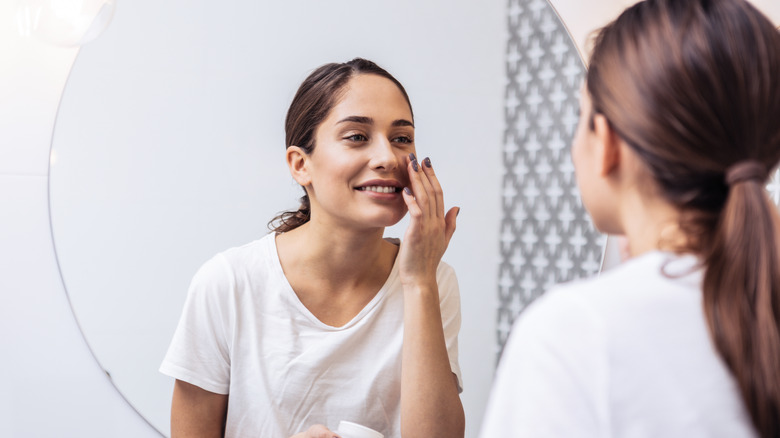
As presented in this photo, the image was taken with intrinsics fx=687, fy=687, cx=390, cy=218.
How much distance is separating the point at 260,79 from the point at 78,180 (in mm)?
276

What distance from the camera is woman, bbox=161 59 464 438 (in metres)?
0.84

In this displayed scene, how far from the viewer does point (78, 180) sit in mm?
908

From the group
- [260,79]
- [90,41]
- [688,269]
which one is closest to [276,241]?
[260,79]

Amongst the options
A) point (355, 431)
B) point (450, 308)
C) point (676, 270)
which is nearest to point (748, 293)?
point (676, 270)

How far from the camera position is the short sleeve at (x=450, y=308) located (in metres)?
0.93

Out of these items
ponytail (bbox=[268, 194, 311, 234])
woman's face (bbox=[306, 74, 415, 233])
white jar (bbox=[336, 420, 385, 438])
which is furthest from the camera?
ponytail (bbox=[268, 194, 311, 234])

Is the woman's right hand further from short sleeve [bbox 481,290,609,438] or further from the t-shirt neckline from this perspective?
short sleeve [bbox 481,290,609,438]

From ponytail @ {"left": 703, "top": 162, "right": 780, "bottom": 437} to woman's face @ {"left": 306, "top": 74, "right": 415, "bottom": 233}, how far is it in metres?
0.48

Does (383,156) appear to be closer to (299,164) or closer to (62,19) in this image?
(299,164)

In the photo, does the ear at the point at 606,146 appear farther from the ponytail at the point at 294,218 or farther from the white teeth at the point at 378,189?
the ponytail at the point at 294,218

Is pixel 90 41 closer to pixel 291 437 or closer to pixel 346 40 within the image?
pixel 346 40

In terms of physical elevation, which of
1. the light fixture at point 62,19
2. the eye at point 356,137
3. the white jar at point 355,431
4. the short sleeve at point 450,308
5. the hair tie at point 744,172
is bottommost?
the white jar at point 355,431

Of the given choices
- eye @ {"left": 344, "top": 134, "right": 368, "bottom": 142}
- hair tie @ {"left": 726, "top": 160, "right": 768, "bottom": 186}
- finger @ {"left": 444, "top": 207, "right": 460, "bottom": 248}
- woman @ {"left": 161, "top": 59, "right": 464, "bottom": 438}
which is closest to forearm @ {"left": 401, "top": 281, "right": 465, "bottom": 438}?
woman @ {"left": 161, "top": 59, "right": 464, "bottom": 438}

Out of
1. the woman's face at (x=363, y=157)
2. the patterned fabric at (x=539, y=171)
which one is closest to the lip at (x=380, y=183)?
the woman's face at (x=363, y=157)
